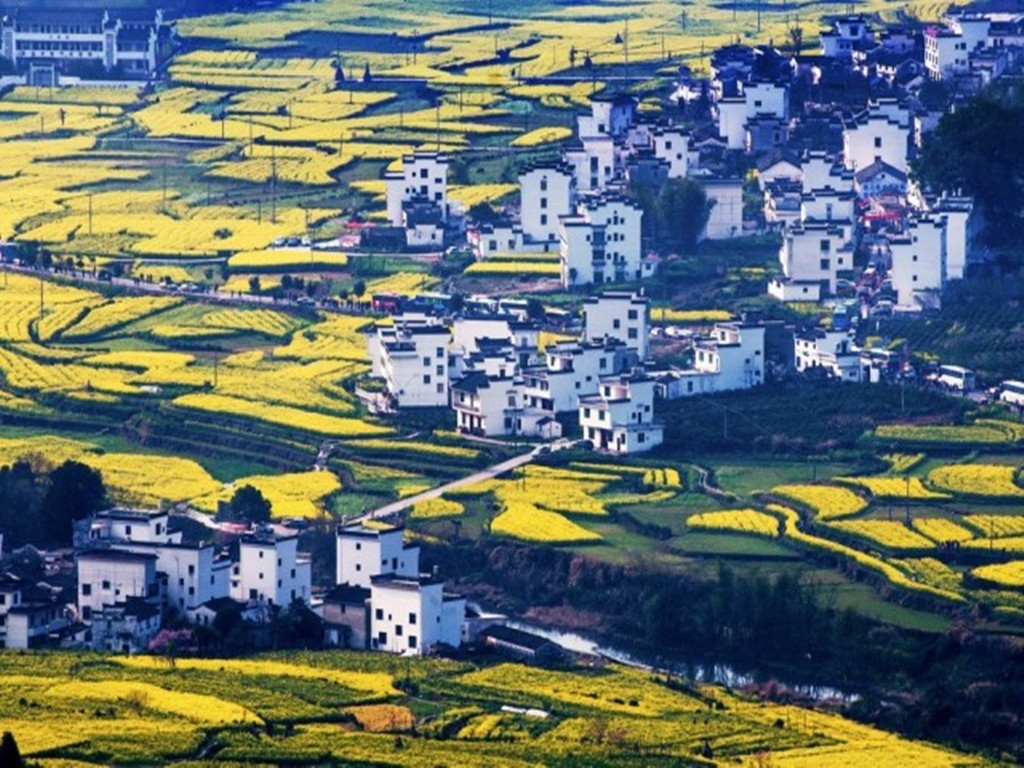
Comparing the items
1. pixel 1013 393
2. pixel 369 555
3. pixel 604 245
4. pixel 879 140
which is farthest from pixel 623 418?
pixel 879 140

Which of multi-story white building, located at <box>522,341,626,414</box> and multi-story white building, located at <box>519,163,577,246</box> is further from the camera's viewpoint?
multi-story white building, located at <box>519,163,577,246</box>

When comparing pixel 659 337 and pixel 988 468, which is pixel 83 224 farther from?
pixel 988 468

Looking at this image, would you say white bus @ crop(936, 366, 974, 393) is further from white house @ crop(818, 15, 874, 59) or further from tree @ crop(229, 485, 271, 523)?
white house @ crop(818, 15, 874, 59)

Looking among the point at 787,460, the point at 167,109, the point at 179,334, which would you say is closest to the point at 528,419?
the point at 787,460

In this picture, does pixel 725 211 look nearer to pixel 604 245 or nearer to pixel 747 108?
pixel 604 245

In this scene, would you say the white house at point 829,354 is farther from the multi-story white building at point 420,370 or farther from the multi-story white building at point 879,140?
the multi-story white building at point 879,140

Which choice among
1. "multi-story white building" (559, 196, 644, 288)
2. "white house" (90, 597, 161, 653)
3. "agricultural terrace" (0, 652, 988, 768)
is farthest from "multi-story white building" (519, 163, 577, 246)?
"agricultural terrace" (0, 652, 988, 768)
